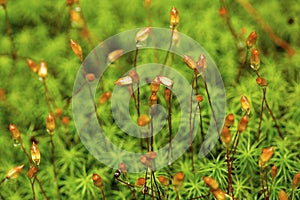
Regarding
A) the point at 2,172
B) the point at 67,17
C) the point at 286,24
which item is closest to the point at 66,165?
the point at 2,172

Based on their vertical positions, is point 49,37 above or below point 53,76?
above

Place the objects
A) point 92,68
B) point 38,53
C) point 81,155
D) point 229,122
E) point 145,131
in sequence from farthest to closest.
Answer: point 38,53 < point 92,68 < point 81,155 < point 145,131 < point 229,122

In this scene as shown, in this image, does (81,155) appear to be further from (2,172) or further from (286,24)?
(286,24)

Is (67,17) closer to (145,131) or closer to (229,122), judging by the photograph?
(145,131)

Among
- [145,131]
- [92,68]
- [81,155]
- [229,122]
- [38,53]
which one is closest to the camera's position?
[229,122]

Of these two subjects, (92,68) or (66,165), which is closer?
(66,165)

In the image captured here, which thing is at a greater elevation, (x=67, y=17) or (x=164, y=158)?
(x=67, y=17)

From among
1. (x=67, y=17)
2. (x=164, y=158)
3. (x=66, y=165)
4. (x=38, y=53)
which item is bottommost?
(x=66, y=165)

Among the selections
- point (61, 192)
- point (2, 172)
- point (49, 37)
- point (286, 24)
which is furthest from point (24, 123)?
point (286, 24)

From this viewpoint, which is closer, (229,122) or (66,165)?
(229,122)
